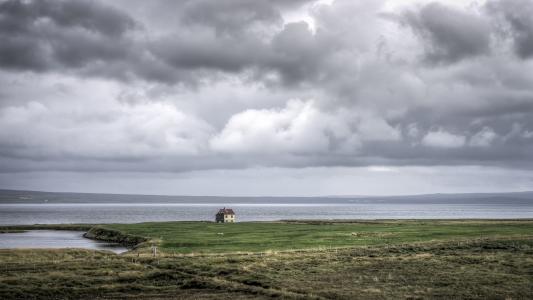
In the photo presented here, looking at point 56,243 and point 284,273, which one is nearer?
point 284,273

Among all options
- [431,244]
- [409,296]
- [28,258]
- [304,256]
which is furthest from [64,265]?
[431,244]

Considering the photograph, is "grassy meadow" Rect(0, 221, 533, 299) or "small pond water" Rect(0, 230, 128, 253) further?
"small pond water" Rect(0, 230, 128, 253)

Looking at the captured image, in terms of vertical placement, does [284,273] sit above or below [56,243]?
above

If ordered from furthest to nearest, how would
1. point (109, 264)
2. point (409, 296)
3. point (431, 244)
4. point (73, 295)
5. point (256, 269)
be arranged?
point (431, 244)
point (109, 264)
point (256, 269)
point (73, 295)
point (409, 296)

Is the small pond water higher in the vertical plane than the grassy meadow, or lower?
lower

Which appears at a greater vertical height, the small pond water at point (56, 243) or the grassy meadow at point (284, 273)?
the grassy meadow at point (284, 273)

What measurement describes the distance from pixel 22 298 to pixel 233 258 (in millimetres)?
24188

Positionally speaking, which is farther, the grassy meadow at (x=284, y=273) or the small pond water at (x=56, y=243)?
the small pond water at (x=56, y=243)

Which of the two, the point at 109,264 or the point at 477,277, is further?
the point at 109,264

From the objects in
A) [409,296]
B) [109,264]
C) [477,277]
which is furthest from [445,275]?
[109,264]

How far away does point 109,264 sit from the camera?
53938mm

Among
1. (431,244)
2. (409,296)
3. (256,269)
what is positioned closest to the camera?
(409,296)

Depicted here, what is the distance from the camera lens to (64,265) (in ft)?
175

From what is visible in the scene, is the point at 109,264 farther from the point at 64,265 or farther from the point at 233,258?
the point at 233,258
